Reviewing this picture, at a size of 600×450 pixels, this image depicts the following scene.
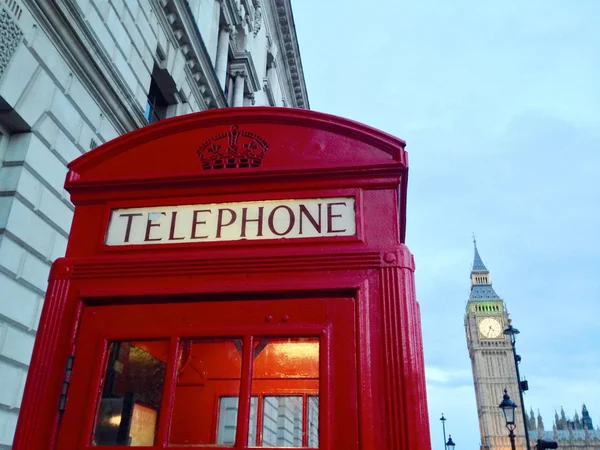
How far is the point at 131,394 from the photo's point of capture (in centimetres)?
210

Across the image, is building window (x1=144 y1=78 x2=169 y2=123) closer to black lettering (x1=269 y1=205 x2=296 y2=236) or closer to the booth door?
black lettering (x1=269 y1=205 x2=296 y2=236)

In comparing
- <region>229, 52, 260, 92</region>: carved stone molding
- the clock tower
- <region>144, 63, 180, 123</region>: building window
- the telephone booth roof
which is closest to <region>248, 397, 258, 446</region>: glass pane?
the telephone booth roof

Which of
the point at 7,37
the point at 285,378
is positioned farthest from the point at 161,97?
the point at 285,378

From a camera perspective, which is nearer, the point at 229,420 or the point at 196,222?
the point at 229,420

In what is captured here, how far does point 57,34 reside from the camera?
660cm

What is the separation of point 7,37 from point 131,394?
16.9 feet

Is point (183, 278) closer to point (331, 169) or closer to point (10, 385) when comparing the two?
point (331, 169)

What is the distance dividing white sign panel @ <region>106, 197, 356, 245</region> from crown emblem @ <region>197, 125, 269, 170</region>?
0.78ft

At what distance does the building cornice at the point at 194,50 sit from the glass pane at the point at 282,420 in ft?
31.2

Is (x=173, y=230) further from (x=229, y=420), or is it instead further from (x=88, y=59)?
(x=88, y=59)

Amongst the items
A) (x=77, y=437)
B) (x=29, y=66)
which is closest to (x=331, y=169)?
(x=77, y=437)

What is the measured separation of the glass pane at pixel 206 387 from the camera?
204 cm

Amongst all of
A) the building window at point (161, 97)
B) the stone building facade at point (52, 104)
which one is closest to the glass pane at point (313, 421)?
the stone building facade at point (52, 104)

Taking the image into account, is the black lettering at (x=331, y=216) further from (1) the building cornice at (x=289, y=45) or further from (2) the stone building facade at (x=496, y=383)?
(2) the stone building facade at (x=496, y=383)
